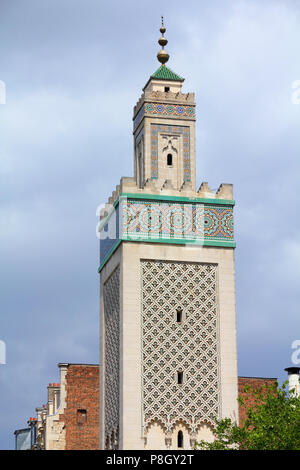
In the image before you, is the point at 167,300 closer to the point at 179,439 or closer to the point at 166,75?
the point at 179,439

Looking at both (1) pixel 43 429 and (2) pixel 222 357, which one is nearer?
(2) pixel 222 357

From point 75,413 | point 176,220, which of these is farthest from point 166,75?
point 75,413

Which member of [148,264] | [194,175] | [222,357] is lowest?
[222,357]

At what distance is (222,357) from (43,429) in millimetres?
10995

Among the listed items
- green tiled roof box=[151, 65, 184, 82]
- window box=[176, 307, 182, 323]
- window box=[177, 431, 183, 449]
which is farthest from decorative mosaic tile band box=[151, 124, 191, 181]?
window box=[177, 431, 183, 449]

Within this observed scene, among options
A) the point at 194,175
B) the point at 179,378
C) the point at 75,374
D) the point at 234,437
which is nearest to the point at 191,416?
the point at 179,378

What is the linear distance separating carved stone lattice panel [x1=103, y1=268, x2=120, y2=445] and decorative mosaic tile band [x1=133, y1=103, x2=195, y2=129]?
4.60 meters

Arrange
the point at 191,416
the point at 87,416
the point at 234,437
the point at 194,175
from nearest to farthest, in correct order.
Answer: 1. the point at 234,437
2. the point at 191,416
3. the point at 194,175
4. the point at 87,416

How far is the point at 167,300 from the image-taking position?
3288 centimetres

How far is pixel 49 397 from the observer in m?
42.8

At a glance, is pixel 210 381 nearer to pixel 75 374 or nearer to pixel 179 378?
pixel 179 378

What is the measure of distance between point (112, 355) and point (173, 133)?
636 cm

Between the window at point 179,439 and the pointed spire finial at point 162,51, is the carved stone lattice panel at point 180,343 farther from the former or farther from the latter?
the pointed spire finial at point 162,51

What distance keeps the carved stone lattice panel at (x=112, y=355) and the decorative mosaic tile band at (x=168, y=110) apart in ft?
15.1
